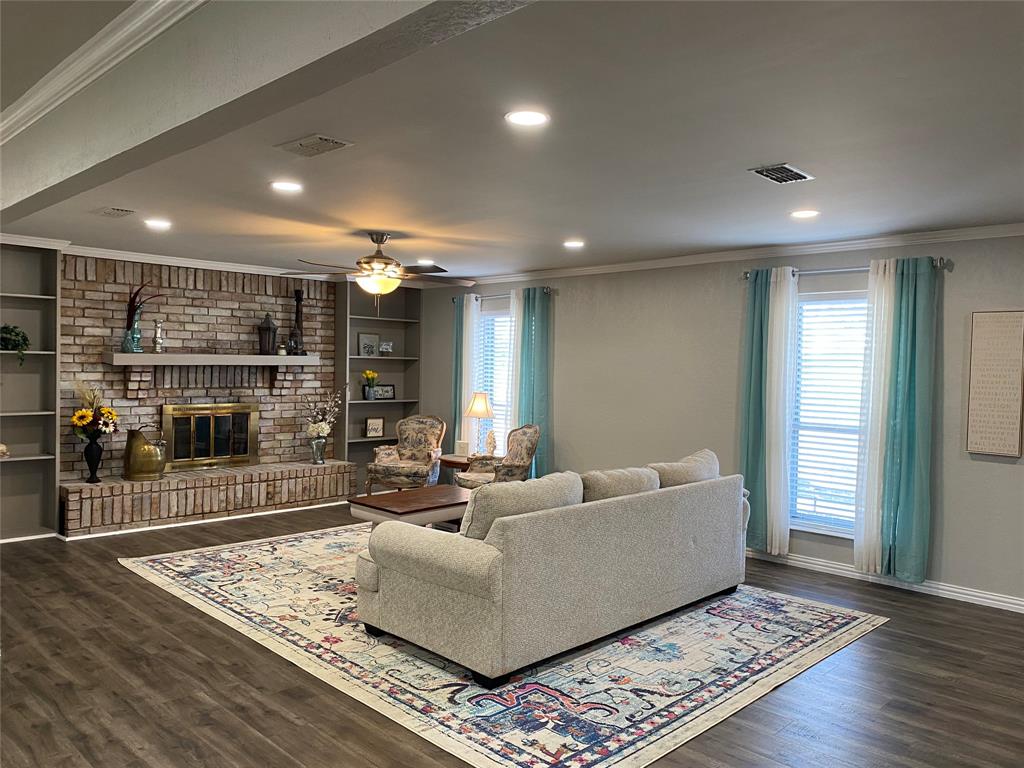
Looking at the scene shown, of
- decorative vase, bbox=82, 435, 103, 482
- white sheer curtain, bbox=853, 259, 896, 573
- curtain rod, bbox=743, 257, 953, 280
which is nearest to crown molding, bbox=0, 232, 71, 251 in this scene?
decorative vase, bbox=82, 435, 103, 482

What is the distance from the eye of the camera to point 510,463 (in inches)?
300

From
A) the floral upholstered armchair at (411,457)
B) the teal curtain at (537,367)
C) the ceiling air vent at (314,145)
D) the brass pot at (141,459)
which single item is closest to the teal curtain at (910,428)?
the teal curtain at (537,367)

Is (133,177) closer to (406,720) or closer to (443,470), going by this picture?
(406,720)

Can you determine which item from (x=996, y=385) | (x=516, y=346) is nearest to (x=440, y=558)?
(x=996, y=385)

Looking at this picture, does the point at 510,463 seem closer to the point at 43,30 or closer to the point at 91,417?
the point at 91,417

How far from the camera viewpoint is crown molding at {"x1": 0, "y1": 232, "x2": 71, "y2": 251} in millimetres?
6284

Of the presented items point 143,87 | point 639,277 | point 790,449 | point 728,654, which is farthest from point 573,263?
point 143,87

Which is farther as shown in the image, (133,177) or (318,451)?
(318,451)

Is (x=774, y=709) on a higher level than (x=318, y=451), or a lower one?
lower

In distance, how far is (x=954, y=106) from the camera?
2809mm

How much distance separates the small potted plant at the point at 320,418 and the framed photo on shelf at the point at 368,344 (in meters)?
0.61

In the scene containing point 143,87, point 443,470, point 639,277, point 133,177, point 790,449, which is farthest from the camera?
point 443,470

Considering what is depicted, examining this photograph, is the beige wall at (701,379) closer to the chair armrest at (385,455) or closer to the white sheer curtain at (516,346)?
the white sheer curtain at (516,346)

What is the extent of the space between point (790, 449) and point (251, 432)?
541 centimetres
